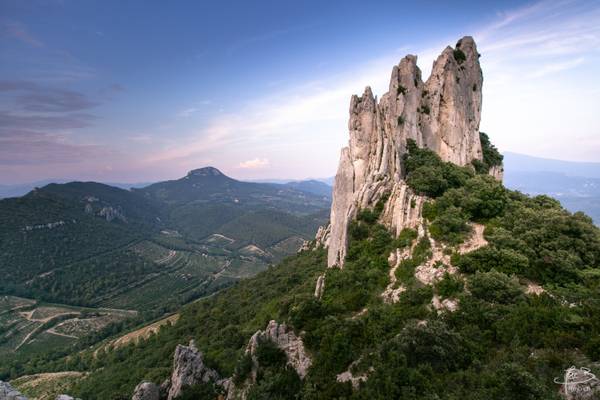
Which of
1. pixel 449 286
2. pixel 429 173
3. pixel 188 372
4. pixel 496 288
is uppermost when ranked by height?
pixel 429 173

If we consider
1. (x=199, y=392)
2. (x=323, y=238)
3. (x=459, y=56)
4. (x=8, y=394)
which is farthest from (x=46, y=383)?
(x=459, y=56)

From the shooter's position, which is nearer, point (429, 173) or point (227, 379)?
point (227, 379)

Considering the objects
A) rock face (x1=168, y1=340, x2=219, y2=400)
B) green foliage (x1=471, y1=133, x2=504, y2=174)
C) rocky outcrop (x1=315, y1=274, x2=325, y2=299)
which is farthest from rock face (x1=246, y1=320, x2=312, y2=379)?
green foliage (x1=471, y1=133, x2=504, y2=174)

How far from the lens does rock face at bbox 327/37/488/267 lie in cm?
3728

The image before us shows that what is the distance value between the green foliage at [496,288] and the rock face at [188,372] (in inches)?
1005

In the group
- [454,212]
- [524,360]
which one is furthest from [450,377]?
[454,212]

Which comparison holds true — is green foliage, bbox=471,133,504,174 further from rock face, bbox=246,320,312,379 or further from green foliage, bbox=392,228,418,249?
rock face, bbox=246,320,312,379

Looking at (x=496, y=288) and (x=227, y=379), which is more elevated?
(x=496, y=288)

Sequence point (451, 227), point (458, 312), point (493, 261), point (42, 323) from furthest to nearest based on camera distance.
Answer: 1. point (42, 323)
2. point (451, 227)
3. point (493, 261)
4. point (458, 312)

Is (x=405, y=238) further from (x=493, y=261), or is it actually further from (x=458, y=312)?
(x=458, y=312)

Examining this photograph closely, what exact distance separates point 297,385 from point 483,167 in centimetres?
4509

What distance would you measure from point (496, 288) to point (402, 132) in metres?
27.0

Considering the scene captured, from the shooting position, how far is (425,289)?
81.4 feet

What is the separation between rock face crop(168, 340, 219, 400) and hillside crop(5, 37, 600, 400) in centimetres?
13
